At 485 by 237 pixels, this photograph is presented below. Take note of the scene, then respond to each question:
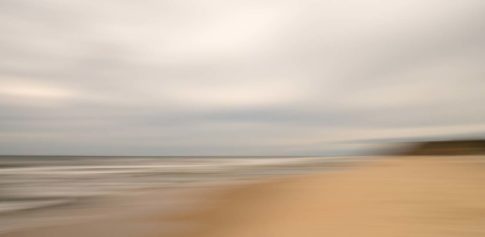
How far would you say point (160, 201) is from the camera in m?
6.57

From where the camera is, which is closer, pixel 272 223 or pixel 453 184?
pixel 272 223

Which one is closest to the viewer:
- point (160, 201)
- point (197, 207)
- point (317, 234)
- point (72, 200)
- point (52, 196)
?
point (317, 234)

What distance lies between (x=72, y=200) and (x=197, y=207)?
317 cm

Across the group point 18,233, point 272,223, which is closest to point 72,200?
point 18,233

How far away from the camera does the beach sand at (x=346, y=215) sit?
10.1 ft

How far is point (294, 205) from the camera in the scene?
179 inches

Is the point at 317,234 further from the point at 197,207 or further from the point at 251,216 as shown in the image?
the point at 197,207

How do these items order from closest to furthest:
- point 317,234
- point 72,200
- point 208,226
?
1. point 317,234
2. point 208,226
3. point 72,200

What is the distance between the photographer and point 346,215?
3584mm

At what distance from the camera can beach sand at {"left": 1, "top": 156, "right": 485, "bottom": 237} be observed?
10.1ft

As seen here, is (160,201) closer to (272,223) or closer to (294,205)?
(294,205)

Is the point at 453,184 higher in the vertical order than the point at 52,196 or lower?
higher

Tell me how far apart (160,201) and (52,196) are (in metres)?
2.94

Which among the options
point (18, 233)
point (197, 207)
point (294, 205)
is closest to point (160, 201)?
point (197, 207)
